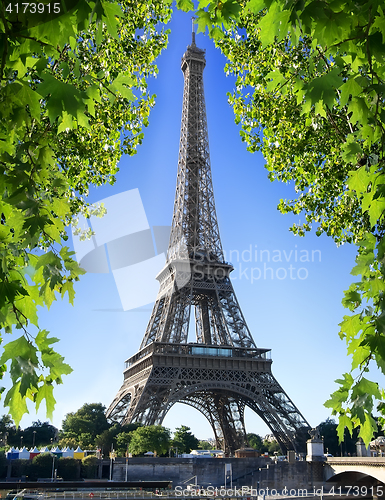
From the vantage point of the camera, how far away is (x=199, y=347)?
171 feet

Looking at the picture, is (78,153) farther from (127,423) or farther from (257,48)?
(127,423)

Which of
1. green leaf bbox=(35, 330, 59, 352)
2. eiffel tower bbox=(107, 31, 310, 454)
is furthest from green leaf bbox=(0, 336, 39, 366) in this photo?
eiffel tower bbox=(107, 31, 310, 454)

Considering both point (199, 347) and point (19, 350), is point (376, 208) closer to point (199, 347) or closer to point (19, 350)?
point (19, 350)

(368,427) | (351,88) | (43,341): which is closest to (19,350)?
(43,341)

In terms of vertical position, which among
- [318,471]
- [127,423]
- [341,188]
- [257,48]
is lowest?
[318,471]

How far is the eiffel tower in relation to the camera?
49.6 meters

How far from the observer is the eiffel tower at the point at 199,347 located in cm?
4959

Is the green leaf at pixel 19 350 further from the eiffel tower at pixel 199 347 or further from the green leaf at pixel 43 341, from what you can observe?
the eiffel tower at pixel 199 347

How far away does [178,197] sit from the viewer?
6341 centimetres

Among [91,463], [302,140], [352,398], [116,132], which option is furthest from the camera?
[91,463]

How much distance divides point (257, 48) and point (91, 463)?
43139 millimetres

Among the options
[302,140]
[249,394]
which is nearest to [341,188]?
[302,140]

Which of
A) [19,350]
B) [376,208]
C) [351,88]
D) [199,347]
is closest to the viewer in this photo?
[19,350]

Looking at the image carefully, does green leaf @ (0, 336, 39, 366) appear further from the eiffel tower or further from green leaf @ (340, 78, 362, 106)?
the eiffel tower
